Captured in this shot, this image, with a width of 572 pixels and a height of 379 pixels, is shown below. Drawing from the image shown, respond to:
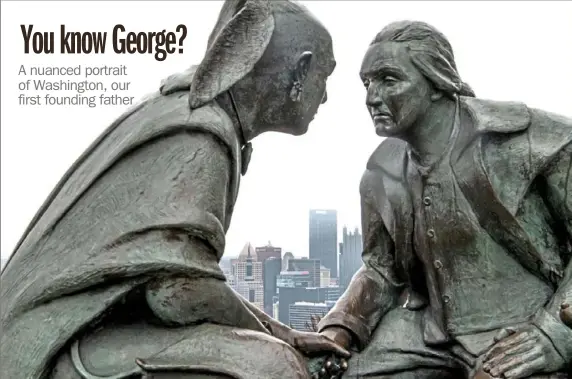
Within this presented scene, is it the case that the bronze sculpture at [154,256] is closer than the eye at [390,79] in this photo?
Yes

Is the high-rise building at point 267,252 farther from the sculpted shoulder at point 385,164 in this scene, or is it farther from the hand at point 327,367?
the hand at point 327,367

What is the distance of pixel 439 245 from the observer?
9.69 feet

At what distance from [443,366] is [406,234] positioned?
1.49 feet

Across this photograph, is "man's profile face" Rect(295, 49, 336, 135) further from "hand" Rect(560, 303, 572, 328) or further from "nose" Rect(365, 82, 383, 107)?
"hand" Rect(560, 303, 572, 328)

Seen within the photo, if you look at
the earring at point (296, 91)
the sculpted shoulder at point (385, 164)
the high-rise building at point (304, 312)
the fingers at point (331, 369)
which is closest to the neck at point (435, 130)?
the sculpted shoulder at point (385, 164)

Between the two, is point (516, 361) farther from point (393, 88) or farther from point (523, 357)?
point (393, 88)

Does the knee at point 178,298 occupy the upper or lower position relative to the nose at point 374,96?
lower

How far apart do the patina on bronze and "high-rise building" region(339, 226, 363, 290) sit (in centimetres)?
126

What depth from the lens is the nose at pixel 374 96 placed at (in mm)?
2869

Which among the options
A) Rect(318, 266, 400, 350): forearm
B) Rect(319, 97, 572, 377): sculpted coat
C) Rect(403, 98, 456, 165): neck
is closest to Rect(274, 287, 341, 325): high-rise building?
Rect(318, 266, 400, 350): forearm

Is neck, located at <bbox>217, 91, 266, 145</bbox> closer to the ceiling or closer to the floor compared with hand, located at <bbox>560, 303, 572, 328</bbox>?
closer to the ceiling

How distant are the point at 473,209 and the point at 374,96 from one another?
47 cm

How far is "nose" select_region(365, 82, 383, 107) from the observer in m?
2.87

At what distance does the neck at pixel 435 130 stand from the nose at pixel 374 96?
0.53 ft
